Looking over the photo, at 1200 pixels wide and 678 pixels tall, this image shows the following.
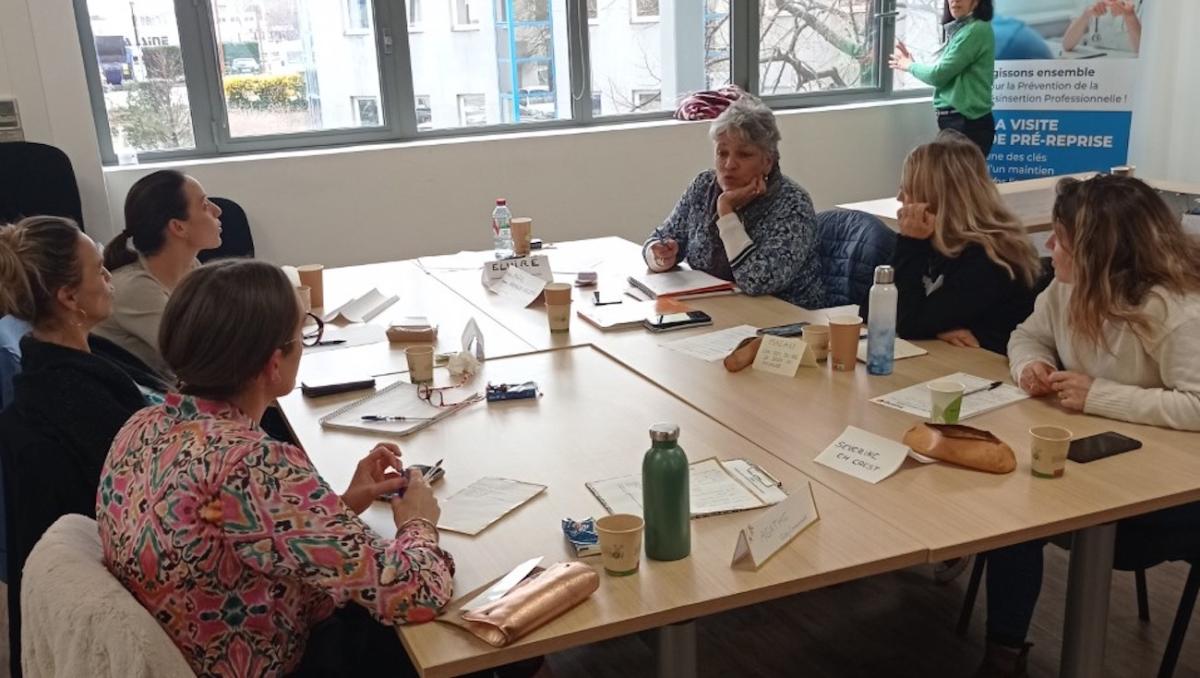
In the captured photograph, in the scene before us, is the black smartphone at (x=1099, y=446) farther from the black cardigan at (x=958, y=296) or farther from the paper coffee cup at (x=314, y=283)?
the paper coffee cup at (x=314, y=283)

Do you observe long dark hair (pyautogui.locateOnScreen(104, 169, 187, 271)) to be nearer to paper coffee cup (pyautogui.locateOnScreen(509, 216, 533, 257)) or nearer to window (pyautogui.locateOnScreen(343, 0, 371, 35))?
paper coffee cup (pyautogui.locateOnScreen(509, 216, 533, 257))

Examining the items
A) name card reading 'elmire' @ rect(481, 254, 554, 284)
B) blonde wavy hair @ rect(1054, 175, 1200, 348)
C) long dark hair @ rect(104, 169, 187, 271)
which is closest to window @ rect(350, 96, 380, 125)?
name card reading 'elmire' @ rect(481, 254, 554, 284)

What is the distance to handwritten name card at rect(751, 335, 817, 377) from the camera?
7.81 feet

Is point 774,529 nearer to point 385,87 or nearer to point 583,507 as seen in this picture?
point 583,507

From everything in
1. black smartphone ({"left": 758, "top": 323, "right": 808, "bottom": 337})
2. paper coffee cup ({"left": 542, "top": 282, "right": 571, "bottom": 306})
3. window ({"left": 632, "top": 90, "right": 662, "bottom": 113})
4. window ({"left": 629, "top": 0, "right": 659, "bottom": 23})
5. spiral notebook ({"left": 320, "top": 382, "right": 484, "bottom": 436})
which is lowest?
spiral notebook ({"left": 320, "top": 382, "right": 484, "bottom": 436})

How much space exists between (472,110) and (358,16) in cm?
73

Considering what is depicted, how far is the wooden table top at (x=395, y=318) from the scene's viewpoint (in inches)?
104

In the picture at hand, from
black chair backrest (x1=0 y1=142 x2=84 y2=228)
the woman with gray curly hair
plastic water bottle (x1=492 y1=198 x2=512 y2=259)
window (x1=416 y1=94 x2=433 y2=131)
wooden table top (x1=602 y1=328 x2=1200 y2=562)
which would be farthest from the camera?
window (x1=416 y1=94 x2=433 y2=131)

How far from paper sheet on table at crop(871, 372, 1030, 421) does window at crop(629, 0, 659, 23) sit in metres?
3.94

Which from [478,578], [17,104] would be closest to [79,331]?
[478,578]

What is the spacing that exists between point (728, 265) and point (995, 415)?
139cm

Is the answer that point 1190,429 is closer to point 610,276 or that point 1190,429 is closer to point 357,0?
point 610,276

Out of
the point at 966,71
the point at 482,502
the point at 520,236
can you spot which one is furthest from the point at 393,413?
the point at 966,71

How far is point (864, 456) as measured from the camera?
188 cm
